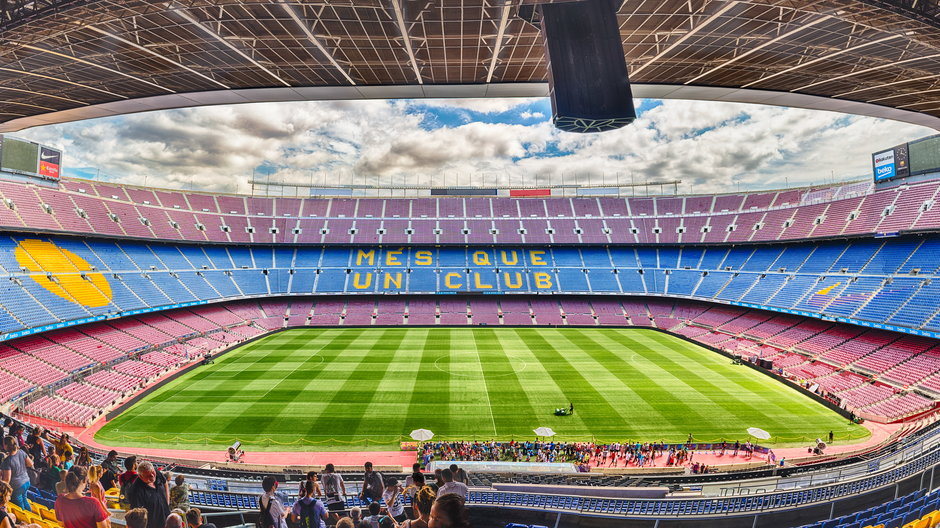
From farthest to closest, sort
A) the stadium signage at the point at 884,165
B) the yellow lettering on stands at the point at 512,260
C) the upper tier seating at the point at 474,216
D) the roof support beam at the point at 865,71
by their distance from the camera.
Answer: the yellow lettering on stands at the point at 512,260 → the stadium signage at the point at 884,165 → the upper tier seating at the point at 474,216 → the roof support beam at the point at 865,71

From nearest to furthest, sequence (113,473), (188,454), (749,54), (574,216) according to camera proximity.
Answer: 1. (113,473)
2. (749,54)
3. (188,454)
4. (574,216)

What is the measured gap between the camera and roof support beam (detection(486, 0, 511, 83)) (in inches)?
336

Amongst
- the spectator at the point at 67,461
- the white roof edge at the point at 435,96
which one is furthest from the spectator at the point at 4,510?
the white roof edge at the point at 435,96

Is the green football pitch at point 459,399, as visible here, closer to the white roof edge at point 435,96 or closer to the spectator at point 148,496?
the white roof edge at point 435,96

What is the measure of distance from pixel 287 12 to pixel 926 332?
120 feet

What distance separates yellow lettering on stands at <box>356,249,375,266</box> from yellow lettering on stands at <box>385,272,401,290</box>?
3483 mm

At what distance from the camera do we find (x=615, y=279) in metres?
53.8

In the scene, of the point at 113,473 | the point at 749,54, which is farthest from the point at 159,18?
the point at 749,54

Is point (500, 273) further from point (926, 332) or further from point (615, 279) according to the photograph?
point (926, 332)

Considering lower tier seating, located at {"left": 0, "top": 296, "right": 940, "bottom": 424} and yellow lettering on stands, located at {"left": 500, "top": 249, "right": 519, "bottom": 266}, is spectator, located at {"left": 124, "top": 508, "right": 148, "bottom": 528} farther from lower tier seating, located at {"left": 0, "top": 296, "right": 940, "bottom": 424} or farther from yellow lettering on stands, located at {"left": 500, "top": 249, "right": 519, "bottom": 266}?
yellow lettering on stands, located at {"left": 500, "top": 249, "right": 519, "bottom": 266}

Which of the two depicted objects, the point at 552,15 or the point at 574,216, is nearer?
the point at 552,15

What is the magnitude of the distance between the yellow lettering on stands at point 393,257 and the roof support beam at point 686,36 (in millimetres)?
46846

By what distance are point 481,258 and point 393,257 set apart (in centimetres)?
1124

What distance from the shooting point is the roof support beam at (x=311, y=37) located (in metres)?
8.71
